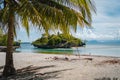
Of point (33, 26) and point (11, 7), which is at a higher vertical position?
point (11, 7)

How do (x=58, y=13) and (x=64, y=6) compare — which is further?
(x=64, y=6)

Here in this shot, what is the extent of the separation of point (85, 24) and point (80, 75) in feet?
7.71

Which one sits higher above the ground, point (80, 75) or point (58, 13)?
point (58, 13)

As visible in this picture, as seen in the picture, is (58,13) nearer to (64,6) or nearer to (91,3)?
(64,6)

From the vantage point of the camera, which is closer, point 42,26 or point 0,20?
point 42,26

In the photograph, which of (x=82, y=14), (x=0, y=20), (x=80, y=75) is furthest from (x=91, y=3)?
(x=0, y=20)

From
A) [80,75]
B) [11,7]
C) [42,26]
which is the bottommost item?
[80,75]

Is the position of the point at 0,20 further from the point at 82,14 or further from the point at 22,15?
the point at 82,14

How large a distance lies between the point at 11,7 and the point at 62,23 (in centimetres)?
242

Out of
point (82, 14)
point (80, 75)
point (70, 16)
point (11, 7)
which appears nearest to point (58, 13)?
point (70, 16)

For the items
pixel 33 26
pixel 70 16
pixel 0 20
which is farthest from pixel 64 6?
pixel 0 20

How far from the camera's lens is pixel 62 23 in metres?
11.6

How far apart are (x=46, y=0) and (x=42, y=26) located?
144 centimetres

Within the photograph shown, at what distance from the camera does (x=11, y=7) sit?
11820 mm
